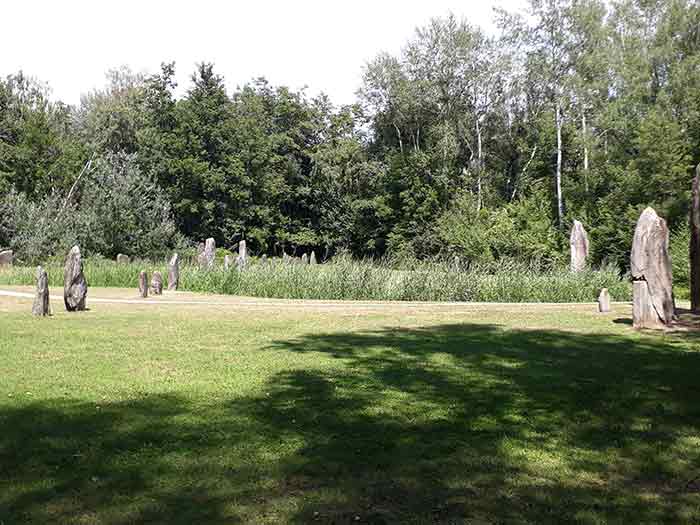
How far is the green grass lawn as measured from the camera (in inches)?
186

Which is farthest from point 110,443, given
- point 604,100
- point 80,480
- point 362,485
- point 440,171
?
point 440,171

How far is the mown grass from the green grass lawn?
34.6 ft

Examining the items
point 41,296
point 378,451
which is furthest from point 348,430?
point 41,296

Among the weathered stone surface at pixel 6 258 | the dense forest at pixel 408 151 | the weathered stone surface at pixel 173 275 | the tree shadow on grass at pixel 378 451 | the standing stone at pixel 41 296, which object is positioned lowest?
the tree shadow on grass at pixel 378 451

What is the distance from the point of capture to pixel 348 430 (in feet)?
21.4

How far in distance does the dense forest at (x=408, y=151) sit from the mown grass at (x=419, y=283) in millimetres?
9234

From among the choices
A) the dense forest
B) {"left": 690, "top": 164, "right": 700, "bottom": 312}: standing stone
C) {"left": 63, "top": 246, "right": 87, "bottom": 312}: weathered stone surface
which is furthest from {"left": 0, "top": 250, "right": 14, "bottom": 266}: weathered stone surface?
{"left": 690, "top": 164, "right": 700, "bottom": 312}: standing stone

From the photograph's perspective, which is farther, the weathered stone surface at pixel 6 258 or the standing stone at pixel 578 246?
the weathered stone surface at pixel 6 258

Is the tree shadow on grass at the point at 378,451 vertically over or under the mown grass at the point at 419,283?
under

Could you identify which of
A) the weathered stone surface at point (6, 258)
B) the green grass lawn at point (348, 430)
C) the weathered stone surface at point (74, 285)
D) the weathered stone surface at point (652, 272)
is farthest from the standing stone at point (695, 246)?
the weathered stone surface at point (6, 258)

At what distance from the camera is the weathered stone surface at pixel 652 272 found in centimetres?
1373

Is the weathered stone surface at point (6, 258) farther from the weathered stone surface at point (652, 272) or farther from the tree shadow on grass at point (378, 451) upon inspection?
the weathered stone surface at point (652, 272)

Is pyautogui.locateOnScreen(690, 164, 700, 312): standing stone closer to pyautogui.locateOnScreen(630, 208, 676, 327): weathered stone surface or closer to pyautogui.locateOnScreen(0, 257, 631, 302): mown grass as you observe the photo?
pyautogui.locateOnScreen(630, 208, 676, 327): weathered stone surface

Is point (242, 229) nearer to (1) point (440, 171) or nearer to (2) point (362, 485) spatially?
(1) point (440, 171)
